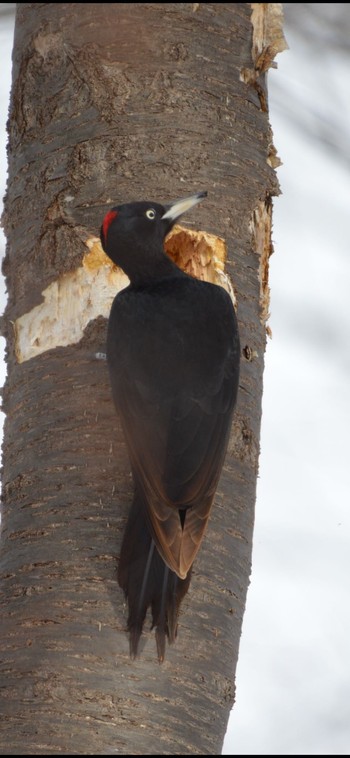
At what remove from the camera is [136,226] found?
3.21m

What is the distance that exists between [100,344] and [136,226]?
348mm

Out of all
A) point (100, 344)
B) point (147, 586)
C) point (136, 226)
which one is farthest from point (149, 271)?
point (147, 586)

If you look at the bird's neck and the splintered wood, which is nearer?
the splintered wood

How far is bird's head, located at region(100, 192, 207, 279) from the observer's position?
3146mm

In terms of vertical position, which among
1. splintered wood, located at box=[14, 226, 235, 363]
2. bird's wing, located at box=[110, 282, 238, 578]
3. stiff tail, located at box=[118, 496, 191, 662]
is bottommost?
stiff tail, located at box=[118, 496, 191, 662]

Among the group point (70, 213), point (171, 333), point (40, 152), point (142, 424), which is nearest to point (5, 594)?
point (142, 424)

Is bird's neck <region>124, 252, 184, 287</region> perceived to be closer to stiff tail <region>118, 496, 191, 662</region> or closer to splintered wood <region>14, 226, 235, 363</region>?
splintered wood <region>14, 226, 235, 363</region>

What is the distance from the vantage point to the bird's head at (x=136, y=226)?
10.3 feet

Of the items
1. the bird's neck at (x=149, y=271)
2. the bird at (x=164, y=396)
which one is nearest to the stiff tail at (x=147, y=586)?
the bird at (x=164, y=396)

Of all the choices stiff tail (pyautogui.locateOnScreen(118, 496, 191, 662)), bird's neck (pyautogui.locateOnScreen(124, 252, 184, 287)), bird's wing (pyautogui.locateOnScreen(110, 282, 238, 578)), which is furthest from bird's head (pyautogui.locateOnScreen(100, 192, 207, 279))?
stiff tail (pyautogui.locateOnScreen(118, 496, 191, 662))

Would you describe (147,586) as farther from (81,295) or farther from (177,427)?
(81,295)

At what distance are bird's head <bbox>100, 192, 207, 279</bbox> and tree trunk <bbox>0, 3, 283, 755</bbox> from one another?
79 millimetres

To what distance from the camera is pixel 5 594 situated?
287 cm

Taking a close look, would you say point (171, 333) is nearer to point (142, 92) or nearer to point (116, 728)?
point (142, 92)
